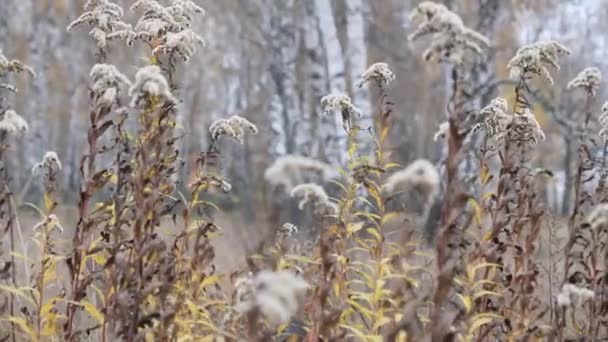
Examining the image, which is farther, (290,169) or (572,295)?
(572,295)

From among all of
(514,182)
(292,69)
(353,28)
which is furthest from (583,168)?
(292,69)

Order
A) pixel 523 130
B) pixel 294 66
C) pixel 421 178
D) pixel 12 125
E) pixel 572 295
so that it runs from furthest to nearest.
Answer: pixel 294 66 → pixel 523 130 → pixel 12 125 → pixel 572 295 → pixel 421 178

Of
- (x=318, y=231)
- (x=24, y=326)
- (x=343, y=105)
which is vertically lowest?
(x=24, y=326)

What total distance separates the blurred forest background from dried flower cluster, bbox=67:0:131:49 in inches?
256

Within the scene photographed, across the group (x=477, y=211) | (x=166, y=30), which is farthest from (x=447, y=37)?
(x=166, y=30)

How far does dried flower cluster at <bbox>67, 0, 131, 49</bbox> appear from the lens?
3.78 metres

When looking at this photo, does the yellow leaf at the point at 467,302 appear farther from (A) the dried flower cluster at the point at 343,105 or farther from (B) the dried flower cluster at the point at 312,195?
(A) the dried flower cluster at the point at 343,105

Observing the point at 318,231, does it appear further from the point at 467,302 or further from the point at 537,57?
the point at 537,57

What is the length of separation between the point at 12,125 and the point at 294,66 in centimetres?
1068

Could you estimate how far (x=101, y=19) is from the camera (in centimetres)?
381

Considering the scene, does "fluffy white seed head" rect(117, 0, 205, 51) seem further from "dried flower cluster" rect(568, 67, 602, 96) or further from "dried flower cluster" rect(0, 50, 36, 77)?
"dried flower cluster" rect(568, 67, 602, 96)

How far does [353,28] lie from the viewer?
423 inches

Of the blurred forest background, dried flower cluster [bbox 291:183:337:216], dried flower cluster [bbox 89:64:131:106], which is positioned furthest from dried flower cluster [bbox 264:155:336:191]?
the blurred forest background

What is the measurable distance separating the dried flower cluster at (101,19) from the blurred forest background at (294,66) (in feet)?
21.3
